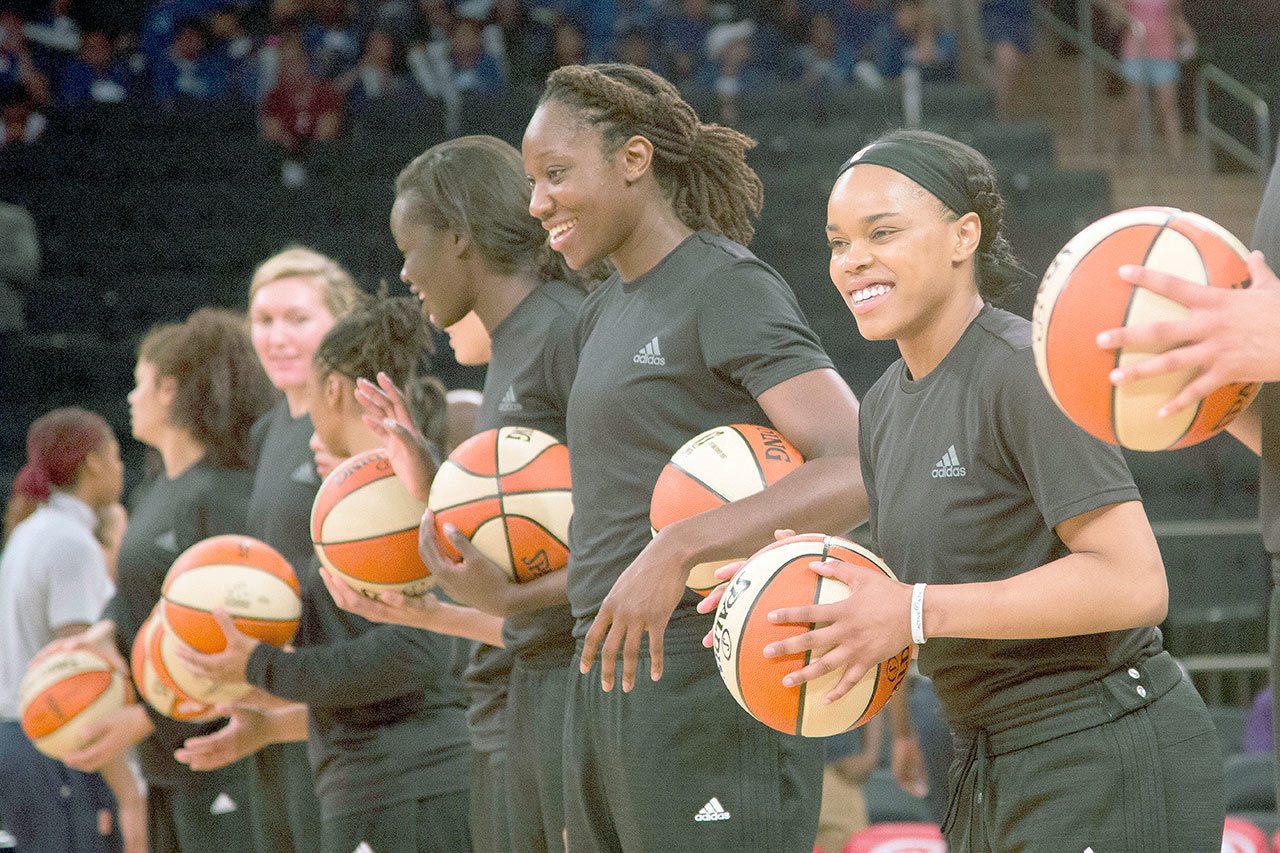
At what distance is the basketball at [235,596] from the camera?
4105 millimetres

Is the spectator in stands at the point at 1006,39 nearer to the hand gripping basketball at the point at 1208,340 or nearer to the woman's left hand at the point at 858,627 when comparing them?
the woman's left hand at the point at 858,627

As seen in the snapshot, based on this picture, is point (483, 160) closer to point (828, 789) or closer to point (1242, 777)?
point (828, 789)

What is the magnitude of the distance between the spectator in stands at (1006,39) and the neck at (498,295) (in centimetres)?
1062

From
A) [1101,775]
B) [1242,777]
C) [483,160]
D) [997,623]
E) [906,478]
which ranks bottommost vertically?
[1242,777]

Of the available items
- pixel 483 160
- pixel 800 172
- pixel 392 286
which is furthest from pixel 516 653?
pixel 800 172

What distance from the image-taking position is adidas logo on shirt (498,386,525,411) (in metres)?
3.50

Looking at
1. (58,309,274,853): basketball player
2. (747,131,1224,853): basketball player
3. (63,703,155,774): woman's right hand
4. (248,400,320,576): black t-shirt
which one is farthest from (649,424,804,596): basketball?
(63,703,155,774): woman's right hand

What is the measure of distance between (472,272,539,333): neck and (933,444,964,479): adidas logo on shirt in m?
1.51

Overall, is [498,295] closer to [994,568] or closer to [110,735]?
[994,568]

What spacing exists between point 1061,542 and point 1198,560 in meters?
6.75

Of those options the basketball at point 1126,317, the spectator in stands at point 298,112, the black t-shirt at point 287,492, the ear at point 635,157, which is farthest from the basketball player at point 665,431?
the spectator in stands at point 298,112

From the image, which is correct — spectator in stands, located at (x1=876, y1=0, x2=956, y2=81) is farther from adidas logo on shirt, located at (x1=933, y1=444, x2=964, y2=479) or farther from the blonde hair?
adidas logo on shirt, located at (x1=933, y1=444, x2=964, y2=479)

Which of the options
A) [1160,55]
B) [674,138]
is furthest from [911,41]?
[674,138]

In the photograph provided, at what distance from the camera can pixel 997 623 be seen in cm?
212
